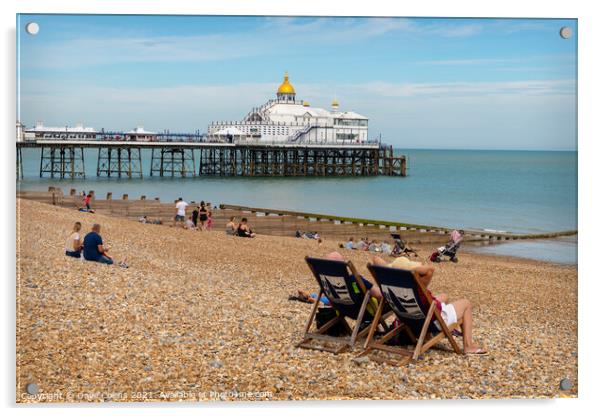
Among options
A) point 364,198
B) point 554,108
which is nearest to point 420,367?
point 554,108

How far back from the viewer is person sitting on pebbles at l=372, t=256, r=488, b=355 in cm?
559

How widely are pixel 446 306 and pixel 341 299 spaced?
72cm

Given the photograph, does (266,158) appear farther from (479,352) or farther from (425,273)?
A: (425,273)

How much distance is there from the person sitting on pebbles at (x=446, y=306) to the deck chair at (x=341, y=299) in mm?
224

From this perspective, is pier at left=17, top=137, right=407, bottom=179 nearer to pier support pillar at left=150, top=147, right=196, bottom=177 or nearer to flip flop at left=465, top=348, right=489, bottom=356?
pier support pillar at left=150, top=147, right=196, bottom=177

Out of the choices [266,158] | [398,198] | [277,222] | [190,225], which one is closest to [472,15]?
[190,225]

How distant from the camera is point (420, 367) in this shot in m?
5.67

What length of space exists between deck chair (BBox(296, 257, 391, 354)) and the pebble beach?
119mm

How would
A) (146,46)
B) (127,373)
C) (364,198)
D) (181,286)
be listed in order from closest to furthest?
(127,373)
(146,46)
(181,286)
(364,198)

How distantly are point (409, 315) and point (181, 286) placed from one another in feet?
8.90

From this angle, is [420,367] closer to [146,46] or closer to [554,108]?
[554,108]

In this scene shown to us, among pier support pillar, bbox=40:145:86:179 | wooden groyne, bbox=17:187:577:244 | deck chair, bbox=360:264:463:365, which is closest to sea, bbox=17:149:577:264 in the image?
pier support pillar, bbox=40:145:86:179

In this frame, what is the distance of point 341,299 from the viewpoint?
5.96 meters
